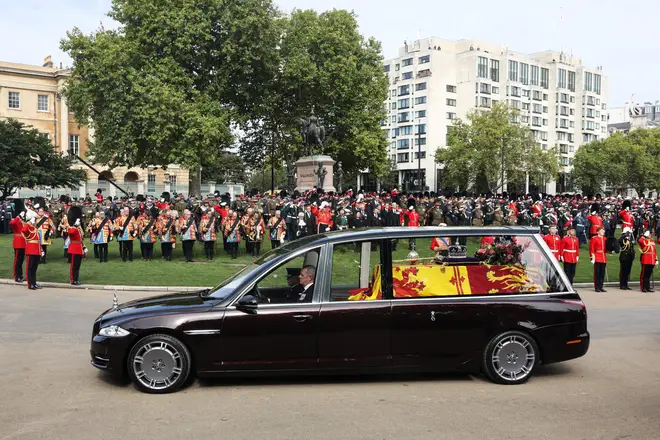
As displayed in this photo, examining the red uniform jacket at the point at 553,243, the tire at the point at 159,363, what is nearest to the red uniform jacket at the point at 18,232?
the tire at the point at 159,363

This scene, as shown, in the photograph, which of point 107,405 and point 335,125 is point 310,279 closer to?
point 107,405

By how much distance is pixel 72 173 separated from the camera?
1780 inches

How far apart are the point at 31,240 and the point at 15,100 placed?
60.9 metres

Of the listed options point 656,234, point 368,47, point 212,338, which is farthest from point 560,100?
point 212,338

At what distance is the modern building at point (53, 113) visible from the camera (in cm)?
6606

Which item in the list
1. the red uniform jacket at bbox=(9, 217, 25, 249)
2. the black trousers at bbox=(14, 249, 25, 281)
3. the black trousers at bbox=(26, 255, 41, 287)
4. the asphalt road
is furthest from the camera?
the black trousers at bbox=(14, 249, 25, 281)

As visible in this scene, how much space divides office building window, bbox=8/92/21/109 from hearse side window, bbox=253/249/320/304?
69.6 metres

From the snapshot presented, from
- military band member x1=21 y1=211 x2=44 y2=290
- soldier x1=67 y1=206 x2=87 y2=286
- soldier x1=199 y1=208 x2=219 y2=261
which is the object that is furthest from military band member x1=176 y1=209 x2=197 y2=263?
military band member x1=21 y1=211 x2=44 y2=290

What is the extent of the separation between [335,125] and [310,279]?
4441 centimetres

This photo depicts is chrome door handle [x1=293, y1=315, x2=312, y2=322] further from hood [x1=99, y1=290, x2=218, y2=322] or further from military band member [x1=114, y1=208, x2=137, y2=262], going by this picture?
military band member [x1=114, y1=208, x2=137, y2=262]

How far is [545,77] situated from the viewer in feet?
315

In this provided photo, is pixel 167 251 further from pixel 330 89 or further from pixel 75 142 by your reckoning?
pixel 75 142

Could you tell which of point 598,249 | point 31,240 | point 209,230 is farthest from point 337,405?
point 209,230

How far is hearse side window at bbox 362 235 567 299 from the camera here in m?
6.84
